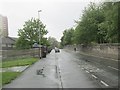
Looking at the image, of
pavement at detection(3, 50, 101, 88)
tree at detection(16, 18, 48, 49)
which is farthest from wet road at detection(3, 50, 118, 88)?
tree at detection(16, 18, 48, 49)

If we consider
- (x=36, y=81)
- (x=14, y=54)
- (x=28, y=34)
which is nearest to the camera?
(x=36, y=81)

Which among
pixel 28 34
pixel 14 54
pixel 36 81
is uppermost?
pixel 28 34

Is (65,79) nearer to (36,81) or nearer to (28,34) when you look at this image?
(36,81)

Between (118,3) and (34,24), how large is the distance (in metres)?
60.9

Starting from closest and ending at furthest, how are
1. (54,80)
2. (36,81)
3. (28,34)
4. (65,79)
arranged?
(36,81)
(54,80)
(65,79)
(28,34)

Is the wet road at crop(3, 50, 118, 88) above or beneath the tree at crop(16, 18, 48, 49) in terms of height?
beneath

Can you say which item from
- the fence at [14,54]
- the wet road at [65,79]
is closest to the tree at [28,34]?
the fence at [14,54]

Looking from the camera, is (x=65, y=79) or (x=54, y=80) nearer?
(x=54, y=80)

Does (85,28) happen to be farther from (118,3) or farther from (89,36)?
(118,3)

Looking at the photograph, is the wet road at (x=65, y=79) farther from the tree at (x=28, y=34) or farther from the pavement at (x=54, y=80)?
the tree at (x=28, y=34)

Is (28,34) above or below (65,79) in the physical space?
above

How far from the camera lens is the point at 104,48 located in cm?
5378

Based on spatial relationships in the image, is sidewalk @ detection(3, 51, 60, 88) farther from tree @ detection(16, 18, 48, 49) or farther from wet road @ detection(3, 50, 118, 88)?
tree @ detection(16, 18, 48, 49)

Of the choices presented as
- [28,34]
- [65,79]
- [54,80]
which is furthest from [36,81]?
[28,34]
